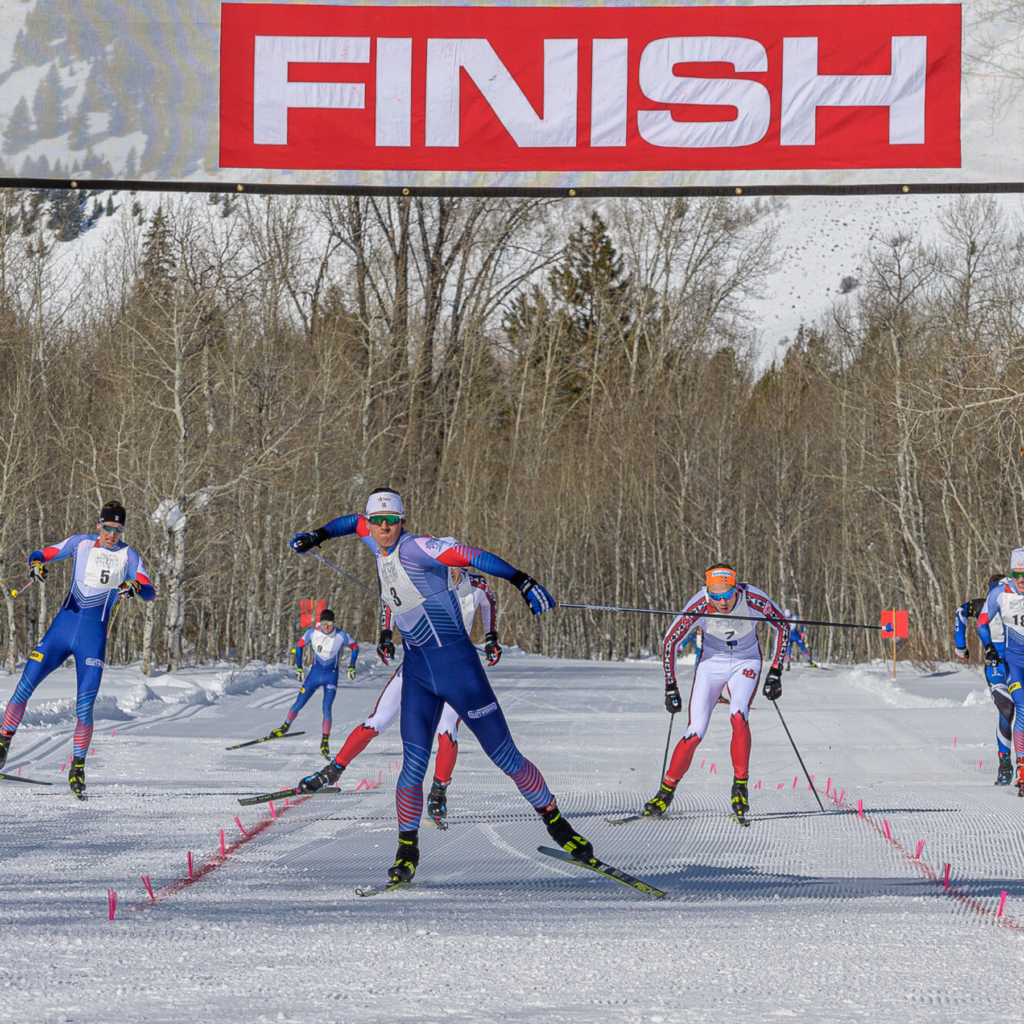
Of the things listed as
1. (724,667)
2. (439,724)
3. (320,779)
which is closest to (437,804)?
(439,724)

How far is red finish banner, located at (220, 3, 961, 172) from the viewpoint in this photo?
12484 millimetres

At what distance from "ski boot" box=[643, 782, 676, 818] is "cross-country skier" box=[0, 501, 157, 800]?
397cm

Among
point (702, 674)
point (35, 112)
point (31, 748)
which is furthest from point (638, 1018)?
point (35, 112)

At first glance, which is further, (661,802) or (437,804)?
(661,802)

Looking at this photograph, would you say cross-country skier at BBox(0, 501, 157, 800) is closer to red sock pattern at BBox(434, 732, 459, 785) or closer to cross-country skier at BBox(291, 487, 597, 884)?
red sock pattern at BBox(434, 732, 459, 785)

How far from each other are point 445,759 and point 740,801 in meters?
1.99

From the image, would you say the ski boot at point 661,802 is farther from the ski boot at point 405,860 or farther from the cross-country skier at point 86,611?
the cross-country skier at point 86,611

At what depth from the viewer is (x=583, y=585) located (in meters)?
45.5

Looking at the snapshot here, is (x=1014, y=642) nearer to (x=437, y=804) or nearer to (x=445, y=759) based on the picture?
(x=445, y=759)

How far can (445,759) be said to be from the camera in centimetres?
891

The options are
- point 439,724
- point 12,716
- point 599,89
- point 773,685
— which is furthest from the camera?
point 599,89

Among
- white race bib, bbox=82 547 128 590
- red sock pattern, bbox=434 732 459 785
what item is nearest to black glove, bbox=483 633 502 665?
red sock pattern, bbox=434 732 459 785

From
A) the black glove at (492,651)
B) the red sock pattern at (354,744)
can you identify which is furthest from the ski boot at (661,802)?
the red sock pattern at (354,744)

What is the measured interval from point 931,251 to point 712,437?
31.0 ft
